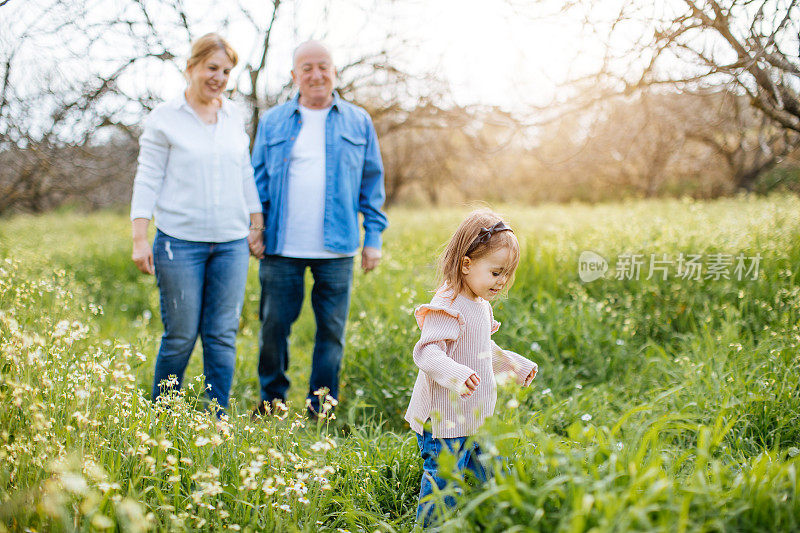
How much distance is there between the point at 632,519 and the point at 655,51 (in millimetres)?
3194

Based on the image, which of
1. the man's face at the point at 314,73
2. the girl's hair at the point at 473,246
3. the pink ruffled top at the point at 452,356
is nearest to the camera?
the pink ruffled top at the point at 452,356

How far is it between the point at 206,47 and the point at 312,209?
0.96 metres

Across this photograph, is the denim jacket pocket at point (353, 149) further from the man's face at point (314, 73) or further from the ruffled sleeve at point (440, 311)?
the ruffled sleeve at point (440, 311)

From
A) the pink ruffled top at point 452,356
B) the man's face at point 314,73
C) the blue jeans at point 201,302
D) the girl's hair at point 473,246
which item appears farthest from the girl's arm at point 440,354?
the man's face at point 314,73

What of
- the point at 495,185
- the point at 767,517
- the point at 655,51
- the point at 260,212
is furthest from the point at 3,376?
the point at 495,185

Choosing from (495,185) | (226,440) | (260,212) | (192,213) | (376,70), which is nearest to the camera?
(226,440)

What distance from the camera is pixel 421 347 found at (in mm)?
1924

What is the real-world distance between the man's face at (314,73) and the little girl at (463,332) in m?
1.46

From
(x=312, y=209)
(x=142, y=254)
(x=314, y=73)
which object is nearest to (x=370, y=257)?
(x=312, y=209)

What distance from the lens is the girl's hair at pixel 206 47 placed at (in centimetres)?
276

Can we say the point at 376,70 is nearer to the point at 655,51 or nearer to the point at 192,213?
the point at 655,51

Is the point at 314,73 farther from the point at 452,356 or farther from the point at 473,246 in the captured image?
the point at 452,356

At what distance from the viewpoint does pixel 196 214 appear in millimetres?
2764

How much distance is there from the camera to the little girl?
Answer: 195 centimetres
